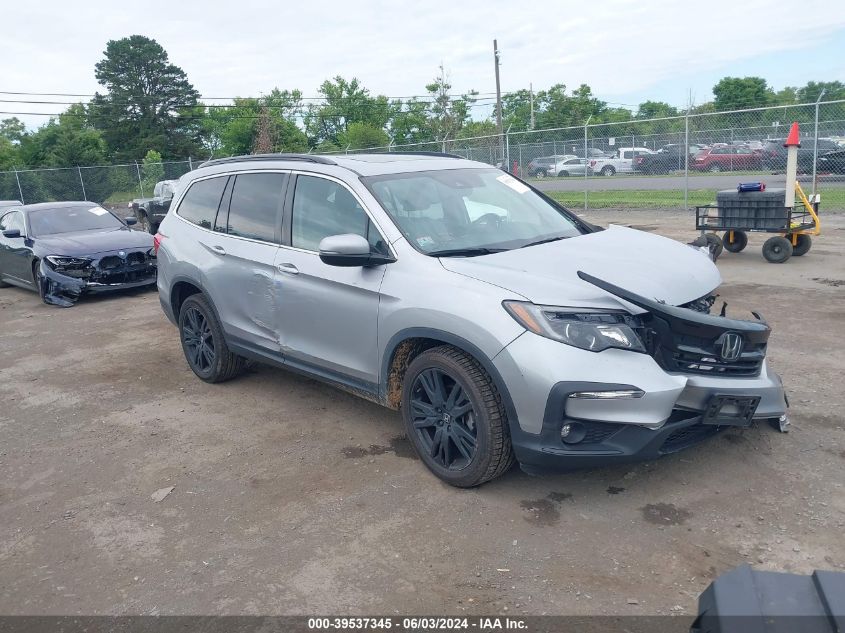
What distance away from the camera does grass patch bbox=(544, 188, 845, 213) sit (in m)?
16.2

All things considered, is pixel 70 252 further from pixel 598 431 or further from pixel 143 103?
pixel 143 103

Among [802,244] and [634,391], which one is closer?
[634,391]

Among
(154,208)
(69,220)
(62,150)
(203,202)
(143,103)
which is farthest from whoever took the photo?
(143,103)

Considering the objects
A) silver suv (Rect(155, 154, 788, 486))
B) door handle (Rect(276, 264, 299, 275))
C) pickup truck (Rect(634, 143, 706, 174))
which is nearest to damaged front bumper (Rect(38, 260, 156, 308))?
silver suv (Rect(155, 154, 788, 486))

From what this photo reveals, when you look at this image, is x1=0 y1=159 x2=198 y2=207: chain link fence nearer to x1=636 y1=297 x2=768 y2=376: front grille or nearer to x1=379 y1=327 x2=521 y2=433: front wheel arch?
x1=379 y1=327 x2=521 y2=433: front wheel arch

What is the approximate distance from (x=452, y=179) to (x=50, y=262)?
7.53 meters

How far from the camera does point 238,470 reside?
14.4 feet

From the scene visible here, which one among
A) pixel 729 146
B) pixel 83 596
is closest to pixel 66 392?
pixel 83 596

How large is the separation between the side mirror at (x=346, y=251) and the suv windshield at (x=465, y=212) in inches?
11.2

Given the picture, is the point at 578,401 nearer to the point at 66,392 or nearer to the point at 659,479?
the point at 659,479

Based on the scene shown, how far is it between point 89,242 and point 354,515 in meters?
8.26

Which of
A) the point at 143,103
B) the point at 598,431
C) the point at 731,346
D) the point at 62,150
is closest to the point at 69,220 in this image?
the point at 598,431

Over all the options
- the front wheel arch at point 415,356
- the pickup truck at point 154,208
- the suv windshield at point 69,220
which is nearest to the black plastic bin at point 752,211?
the front wheel arch at point 415,356

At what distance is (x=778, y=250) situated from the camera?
9.74 meters
